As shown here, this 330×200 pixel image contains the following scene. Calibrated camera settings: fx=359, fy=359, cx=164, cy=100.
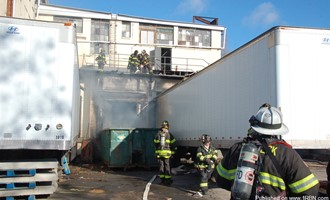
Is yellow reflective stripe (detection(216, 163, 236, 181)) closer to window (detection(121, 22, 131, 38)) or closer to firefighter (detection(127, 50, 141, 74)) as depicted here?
firefighter (detection(127, 50, 141, 74))

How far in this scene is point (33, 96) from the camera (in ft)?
21.5

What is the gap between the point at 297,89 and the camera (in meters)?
7.21

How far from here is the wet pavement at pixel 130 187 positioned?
29.6 ft

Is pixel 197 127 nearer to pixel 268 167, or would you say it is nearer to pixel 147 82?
pixel 268 167

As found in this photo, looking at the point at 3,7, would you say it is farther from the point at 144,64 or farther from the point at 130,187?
the point at 144,64

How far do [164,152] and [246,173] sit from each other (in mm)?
8677

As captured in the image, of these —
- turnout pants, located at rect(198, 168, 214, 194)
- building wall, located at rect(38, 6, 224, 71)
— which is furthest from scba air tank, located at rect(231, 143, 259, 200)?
building wall, located at rect(38, 6, 224, 71)

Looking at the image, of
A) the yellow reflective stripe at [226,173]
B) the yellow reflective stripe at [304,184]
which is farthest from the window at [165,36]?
the yellow reflective stripe at [304,184]

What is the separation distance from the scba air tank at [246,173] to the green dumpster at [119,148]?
12.4 m

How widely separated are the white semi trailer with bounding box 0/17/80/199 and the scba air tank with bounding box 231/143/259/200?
4.55 metres

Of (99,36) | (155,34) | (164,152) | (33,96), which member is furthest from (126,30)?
(33,96)

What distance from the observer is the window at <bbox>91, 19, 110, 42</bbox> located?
27.2 metres

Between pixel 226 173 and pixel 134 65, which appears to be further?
pixel 134 65

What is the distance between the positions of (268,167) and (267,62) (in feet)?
16.6
